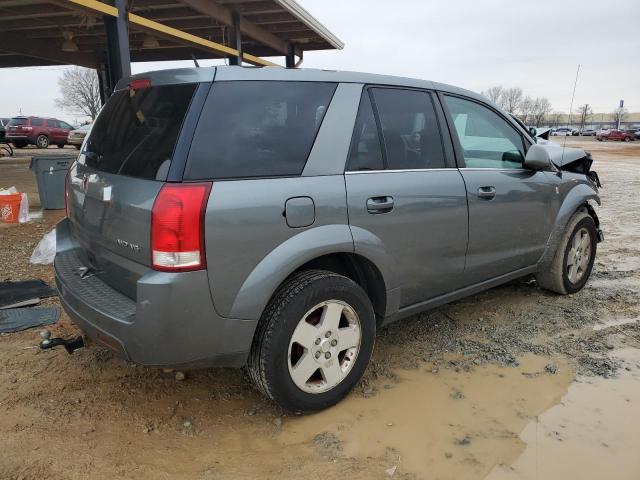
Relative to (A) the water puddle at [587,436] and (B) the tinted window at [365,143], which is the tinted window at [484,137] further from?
(A) the water puddle at [587,436]

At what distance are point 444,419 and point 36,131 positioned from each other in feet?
93.0

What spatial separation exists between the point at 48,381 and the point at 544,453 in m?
2.79

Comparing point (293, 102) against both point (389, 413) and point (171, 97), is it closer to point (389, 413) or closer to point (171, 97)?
point (171, 97)

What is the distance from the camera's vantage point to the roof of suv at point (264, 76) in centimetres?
234

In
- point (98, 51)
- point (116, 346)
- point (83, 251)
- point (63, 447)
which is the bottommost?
point (63, 447)

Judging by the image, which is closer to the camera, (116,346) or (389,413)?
(116,346)

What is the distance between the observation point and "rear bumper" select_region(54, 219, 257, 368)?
2127 mm

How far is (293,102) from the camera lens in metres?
2.55

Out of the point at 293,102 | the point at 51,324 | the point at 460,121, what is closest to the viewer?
the point at 293,102

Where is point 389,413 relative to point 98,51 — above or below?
below

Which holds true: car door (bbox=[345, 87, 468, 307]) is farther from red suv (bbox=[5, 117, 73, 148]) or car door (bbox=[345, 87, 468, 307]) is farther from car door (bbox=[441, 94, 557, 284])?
red suv (bbox=[5, 117, 73, 148])

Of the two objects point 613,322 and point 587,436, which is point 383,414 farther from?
point 613,322

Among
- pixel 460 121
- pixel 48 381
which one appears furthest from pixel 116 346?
pixel 460 121

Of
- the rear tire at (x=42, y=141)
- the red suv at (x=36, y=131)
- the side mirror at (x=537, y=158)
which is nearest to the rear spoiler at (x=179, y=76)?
the side mirror at (x=537, y=158)
